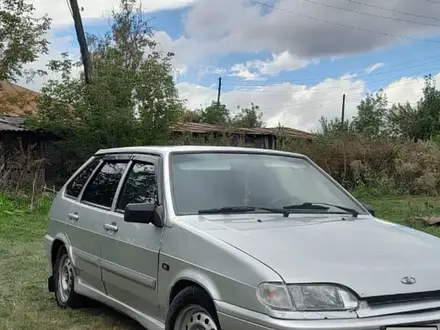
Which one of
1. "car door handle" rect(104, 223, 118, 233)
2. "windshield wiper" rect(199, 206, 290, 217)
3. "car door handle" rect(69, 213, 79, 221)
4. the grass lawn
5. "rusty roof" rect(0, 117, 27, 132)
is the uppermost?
"rusty roof" rect(0, 117, 27, 132)

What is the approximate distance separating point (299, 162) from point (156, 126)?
636 inches

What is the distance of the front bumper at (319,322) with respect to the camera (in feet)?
10.6

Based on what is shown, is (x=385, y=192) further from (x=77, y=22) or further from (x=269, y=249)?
(x=269, y=249)

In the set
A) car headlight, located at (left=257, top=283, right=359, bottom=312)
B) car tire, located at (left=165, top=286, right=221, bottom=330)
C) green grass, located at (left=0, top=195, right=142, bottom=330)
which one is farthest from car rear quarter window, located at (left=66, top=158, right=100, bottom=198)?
car headlight, located at (left=257, top=283, right=359, bottom=312)

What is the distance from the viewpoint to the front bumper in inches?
127

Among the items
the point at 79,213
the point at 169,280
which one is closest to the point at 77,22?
the point at 79,213

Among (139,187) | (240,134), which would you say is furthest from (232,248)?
(240,134)

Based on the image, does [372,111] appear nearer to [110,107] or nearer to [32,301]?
[110,107]

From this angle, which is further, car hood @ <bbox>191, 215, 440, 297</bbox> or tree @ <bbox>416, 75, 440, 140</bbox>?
tree @ <bbox>416, 75, 440, 140</bbox>

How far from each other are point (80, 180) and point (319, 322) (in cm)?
356

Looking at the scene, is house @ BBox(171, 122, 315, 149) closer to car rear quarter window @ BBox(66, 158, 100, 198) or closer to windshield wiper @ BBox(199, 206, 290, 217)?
car rear quarter window @ BBox(66, 158, 100, 198)

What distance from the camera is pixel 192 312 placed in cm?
394

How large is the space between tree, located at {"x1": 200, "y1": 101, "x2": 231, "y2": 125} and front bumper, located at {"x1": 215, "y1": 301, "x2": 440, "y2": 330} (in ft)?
Answer: 138

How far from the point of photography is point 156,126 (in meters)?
21.3
